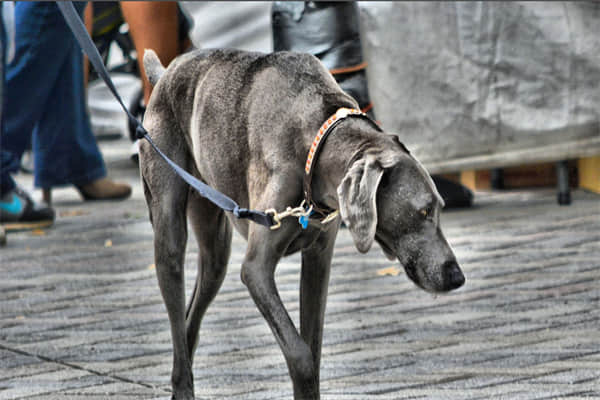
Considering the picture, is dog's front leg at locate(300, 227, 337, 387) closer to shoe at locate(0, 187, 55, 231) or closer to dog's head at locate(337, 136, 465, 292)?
dog's head at locate(337, 136, 465, 292)

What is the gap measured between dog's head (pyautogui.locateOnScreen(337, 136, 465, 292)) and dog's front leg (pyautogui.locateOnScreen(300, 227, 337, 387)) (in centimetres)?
47

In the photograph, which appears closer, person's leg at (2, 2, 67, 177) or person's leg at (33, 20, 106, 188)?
person's leg at (2, 2, 67, 177)

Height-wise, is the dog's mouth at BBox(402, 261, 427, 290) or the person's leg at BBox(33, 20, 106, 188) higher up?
the dog's mouth at BBox(402, 261, 427, 290)

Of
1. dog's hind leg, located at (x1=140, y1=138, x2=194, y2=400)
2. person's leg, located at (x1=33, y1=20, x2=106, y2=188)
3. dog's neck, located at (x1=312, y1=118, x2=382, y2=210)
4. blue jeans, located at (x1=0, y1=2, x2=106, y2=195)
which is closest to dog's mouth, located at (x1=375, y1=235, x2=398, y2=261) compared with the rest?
dog's neck, located at (x1=312, y1=118, x2=382, y2=210)

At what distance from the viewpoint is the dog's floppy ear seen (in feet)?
10.1

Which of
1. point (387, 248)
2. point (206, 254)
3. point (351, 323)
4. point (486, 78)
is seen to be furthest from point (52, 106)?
point (387, 248)

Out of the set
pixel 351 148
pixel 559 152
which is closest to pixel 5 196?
pixel 559 152

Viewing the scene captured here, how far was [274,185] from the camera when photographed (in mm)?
3354

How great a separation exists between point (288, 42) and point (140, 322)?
2169mm

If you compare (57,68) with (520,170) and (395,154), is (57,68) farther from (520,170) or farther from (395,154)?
(395,154)

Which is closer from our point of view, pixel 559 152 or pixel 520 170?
pixel 559 152

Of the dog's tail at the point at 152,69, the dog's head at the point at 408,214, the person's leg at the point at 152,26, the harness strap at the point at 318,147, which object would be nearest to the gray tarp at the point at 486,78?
the person's leg at the point at 152,26

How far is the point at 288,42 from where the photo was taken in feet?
21.7

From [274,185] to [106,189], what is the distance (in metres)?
5.36
